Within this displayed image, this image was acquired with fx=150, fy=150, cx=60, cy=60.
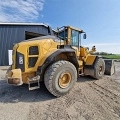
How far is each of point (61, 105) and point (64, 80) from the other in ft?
→ 3.56

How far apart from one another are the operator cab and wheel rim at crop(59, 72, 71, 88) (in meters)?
1.48

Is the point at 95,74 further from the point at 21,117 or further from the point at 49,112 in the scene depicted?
the point at 21,117

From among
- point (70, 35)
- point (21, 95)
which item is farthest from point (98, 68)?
point (21, 95)

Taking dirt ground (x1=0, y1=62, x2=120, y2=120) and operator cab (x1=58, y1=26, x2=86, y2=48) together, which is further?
operator cab (x1=58, y1=26, x2=86, y2=48)

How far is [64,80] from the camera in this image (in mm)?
5090

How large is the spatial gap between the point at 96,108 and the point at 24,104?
2.00 m

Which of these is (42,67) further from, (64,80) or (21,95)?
(21,95)

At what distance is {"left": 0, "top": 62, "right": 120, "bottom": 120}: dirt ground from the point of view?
11.6 feet

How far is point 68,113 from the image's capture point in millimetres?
3676

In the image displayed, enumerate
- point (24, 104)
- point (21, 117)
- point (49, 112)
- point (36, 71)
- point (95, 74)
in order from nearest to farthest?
point (21, 117) < point (49, 112) < point (24, 104) < point (36, 71) < point (95, 74)

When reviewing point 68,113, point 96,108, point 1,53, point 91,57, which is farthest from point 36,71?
point 1,53

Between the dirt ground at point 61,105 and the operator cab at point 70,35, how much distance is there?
1968 mm

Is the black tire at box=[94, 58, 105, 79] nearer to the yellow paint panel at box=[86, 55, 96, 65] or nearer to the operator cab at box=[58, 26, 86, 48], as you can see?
the yellow paint panel at box=[86, 55, 96, 65]

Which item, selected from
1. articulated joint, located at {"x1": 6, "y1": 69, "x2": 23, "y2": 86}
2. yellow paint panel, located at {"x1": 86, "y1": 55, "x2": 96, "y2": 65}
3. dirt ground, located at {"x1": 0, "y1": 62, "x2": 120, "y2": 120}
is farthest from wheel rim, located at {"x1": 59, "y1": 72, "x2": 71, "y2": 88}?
yellow paint panel, located at {"x1": 86, "y1": 55, "x2": 96, "y2": 65}
